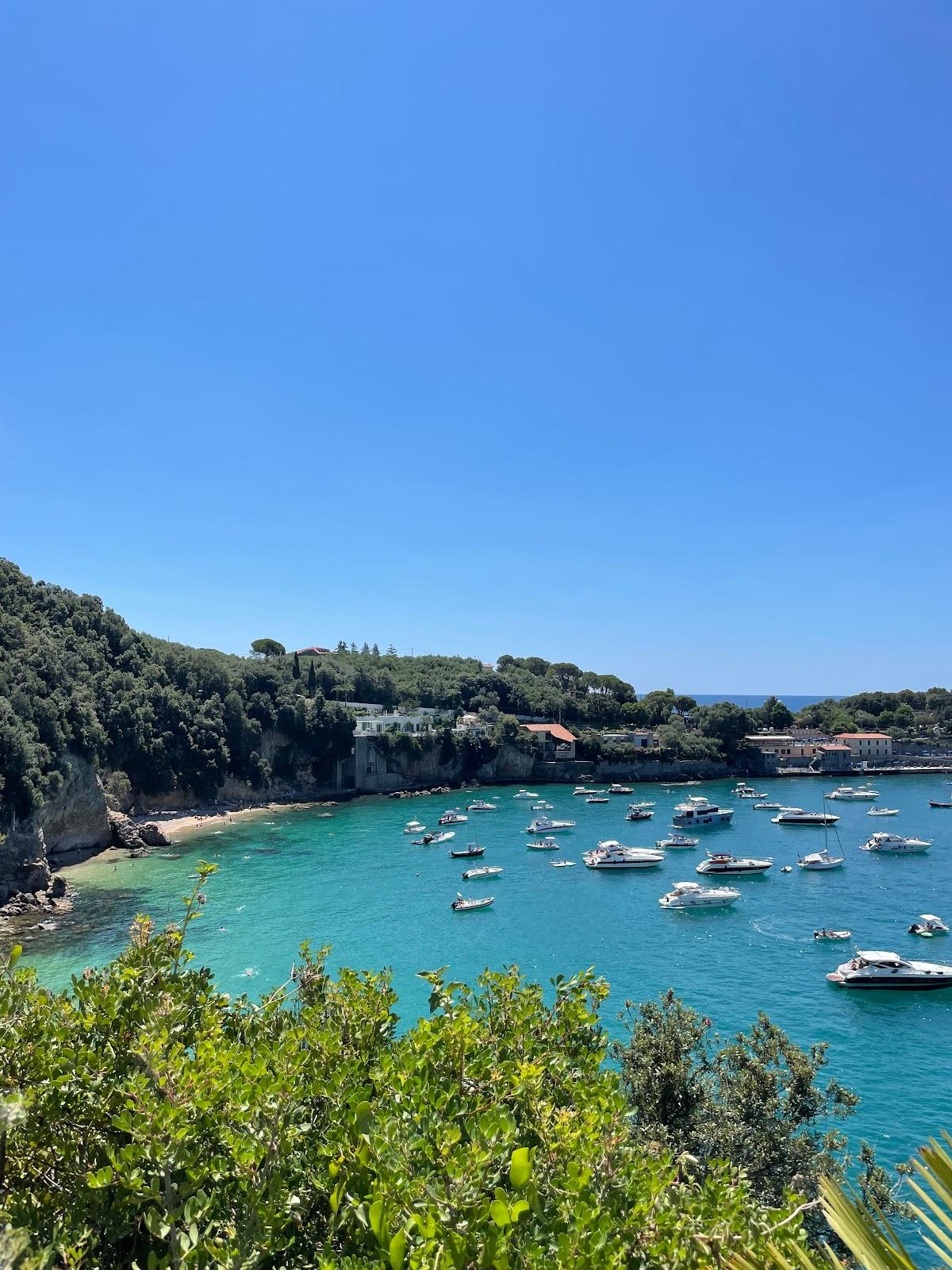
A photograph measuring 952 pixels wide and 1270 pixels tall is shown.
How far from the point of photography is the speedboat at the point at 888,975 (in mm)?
23594

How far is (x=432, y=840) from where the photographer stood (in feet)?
160

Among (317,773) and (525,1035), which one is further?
(317,773)

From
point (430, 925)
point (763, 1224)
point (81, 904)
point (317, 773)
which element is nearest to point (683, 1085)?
point (763, 1224)

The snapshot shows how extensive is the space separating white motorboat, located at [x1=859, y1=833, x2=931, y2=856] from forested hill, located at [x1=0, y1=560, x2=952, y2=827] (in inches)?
1446

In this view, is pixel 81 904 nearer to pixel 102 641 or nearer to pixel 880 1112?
pixel 102 641

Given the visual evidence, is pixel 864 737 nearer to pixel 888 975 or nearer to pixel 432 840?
pixel 432 840

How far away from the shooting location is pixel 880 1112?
54.4 feet

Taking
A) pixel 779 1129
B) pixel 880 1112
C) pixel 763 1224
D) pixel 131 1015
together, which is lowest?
pixel 880 1112

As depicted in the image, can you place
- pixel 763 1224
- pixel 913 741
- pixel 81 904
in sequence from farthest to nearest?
pixel 913 741 → pixel 81 904 → pixel 763 1224

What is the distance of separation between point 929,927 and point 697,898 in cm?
909

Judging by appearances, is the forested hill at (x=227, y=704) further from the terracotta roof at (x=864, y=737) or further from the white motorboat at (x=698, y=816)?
the white motorboat at (x=698, y=816)

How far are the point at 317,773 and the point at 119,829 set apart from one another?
75.1 ft

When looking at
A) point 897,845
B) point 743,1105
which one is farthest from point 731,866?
point 743,1105

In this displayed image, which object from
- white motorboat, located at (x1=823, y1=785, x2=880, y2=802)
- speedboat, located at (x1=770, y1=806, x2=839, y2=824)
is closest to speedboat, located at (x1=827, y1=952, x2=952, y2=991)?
speedboat, located at (x1=770, y1=806, x2=839, y2=824)
